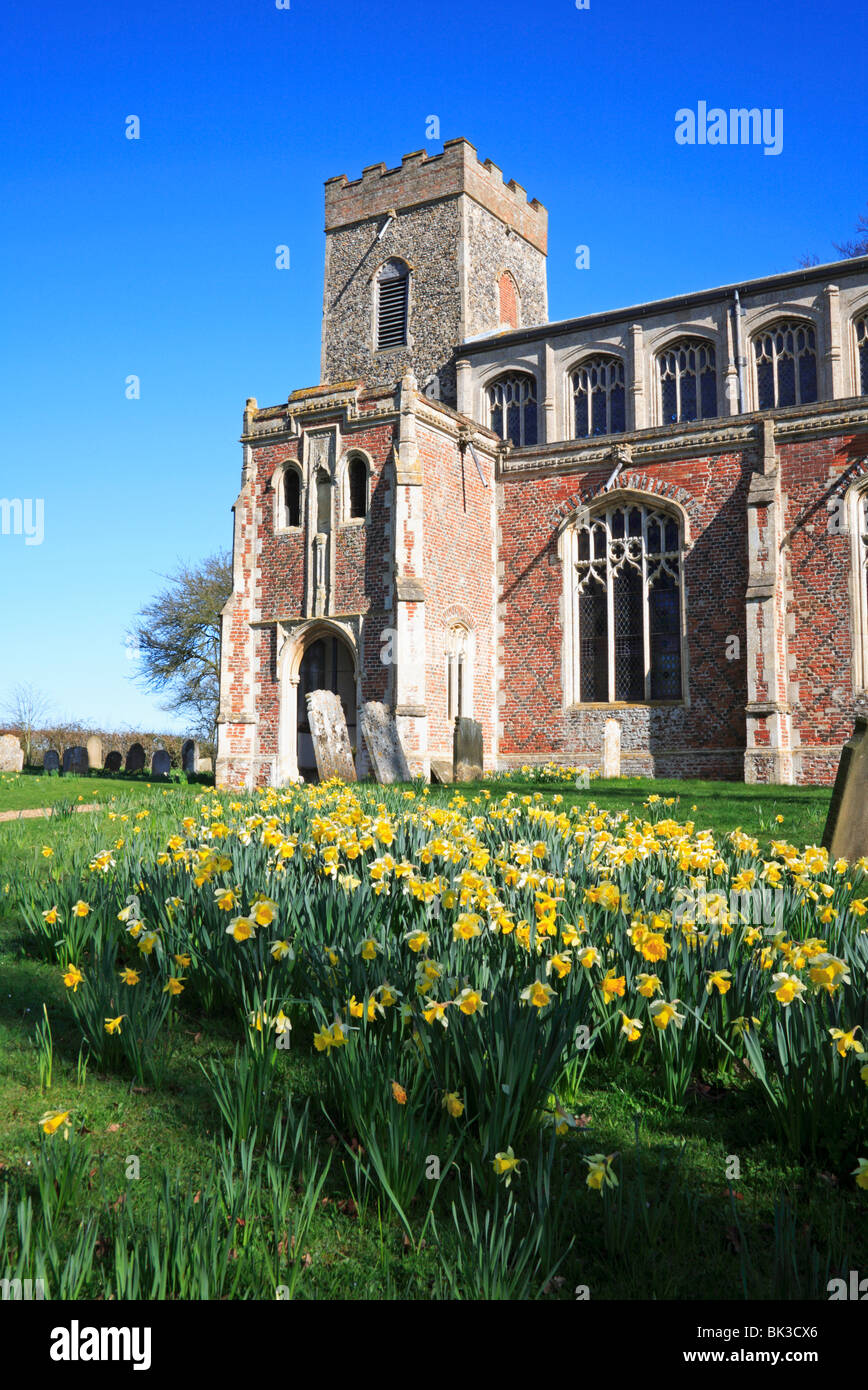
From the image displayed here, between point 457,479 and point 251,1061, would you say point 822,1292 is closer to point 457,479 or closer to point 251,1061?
point 251,1061

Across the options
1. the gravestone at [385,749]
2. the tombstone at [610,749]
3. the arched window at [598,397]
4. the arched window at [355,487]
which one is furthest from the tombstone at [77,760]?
the arched window at [598,397]

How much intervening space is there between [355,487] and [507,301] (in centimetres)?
1365

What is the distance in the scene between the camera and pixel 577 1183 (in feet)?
9.95

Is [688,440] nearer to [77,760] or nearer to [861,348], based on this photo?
[861,348]

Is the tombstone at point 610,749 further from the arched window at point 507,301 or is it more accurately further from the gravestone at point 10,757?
the arched window at point 507,301

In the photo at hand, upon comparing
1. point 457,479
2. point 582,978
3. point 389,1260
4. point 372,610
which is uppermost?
point 457,479

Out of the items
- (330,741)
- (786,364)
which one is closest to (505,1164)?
(330,741)

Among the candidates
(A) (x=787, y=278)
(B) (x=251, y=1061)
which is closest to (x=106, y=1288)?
(B) (x=251, y=1061)

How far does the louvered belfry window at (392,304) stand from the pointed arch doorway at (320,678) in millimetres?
12892

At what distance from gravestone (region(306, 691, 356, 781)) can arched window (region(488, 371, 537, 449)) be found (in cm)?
1329

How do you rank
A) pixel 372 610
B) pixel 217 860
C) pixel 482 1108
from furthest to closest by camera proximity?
pixel 372 610 < pixel 217 860 < pixel 482 1108

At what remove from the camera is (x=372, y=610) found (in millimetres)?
20797

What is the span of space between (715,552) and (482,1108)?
19184 mm
